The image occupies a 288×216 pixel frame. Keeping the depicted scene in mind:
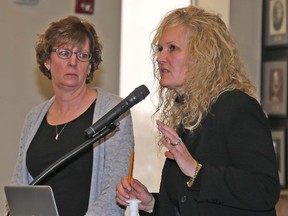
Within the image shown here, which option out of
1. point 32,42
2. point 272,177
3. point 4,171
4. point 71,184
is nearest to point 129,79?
point 32,42

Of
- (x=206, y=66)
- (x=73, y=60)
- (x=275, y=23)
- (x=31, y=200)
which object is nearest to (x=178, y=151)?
(x=206, y=66)

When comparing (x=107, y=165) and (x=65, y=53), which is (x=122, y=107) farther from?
(x=65, y=53)

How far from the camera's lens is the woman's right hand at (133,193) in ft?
8.35

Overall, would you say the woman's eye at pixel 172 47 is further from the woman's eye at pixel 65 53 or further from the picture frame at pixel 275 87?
the picture frame at pixel 275 87

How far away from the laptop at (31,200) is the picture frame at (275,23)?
9.08 ft

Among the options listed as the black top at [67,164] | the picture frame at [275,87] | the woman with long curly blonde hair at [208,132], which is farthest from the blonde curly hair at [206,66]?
the picture frame at [275,87]

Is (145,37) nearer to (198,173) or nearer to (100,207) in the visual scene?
(100,207)

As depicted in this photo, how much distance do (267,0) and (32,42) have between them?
1701mm

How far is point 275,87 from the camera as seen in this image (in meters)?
4.84

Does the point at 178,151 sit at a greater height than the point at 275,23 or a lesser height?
lesser

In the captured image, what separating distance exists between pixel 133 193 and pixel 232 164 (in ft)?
1.52

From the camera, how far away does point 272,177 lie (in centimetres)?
224

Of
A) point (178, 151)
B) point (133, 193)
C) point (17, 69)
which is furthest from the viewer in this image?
point (17, 69)

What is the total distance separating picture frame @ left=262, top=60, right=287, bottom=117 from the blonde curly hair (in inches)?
89.8
